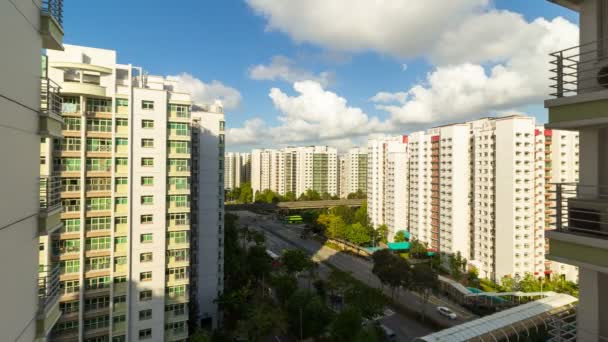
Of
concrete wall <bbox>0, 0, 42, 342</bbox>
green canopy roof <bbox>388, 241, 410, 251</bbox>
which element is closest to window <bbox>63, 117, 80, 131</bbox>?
concrete wall <bbox>0, 0, 42, 342</bbox>

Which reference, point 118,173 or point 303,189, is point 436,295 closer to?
point 118,173

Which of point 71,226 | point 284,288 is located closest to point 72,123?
point 71,226

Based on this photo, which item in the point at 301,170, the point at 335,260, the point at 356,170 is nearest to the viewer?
the point at 335,260

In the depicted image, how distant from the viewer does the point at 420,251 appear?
160 feet

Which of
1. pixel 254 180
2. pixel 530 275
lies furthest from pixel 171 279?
pixel 254 180

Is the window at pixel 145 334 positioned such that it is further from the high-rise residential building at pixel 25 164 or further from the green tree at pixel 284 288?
the high-rise residential building at pixel 25 164

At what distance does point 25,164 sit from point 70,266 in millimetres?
18634

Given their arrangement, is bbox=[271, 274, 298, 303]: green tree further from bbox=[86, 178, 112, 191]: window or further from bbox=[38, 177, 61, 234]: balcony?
bbox=[38, 177, 61, 234]: balcony

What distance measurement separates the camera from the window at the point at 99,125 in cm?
2036

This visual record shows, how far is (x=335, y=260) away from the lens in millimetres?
48656

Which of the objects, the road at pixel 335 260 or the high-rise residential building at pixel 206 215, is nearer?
the high-rise residential building at pixel 206 215

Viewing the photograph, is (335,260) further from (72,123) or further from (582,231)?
(582,231)

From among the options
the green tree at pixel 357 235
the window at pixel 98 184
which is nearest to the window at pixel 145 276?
the window at pixel 98 184

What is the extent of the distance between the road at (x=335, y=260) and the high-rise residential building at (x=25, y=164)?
88.2ft
